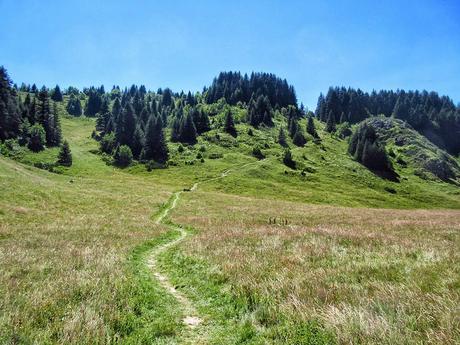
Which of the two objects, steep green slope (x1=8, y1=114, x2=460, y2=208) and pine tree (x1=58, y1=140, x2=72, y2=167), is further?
pine tree (x1=58, y1=140, x2=72, y2=167)

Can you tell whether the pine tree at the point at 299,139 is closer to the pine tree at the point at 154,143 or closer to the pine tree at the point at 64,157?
the pine tree at the point at 154,143

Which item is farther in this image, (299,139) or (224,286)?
(299,139)

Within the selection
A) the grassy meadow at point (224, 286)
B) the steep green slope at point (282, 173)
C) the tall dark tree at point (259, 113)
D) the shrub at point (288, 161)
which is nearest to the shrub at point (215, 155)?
the steep green slope at point (282, 173)

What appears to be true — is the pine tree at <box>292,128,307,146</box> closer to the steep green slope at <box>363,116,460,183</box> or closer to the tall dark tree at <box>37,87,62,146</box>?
the steep green slope at <box>363,116,460,183</box>

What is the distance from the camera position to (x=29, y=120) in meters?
108

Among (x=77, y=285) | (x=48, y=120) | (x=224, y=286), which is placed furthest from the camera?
(x=48, y=120)

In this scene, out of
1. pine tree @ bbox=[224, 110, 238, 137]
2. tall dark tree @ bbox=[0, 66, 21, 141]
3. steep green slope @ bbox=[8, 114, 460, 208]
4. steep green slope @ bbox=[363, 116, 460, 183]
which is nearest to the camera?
steep green slope @ bbox=[8, 114, 460, 208]

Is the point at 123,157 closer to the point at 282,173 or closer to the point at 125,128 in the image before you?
the point at 125,128

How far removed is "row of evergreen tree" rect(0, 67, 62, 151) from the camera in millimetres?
95125

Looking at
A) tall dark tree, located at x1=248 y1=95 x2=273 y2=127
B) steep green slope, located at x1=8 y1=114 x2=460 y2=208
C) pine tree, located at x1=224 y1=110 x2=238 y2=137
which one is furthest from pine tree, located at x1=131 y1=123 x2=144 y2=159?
tall dark tree, located at x1=248 y1=95 x2=273 y2=127

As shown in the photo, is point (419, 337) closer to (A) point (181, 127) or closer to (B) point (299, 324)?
(B) point (299, 324)

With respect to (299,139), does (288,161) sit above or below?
below

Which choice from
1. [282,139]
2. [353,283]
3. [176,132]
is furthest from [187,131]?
[353,283]

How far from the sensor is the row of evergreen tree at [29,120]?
3745 inches
